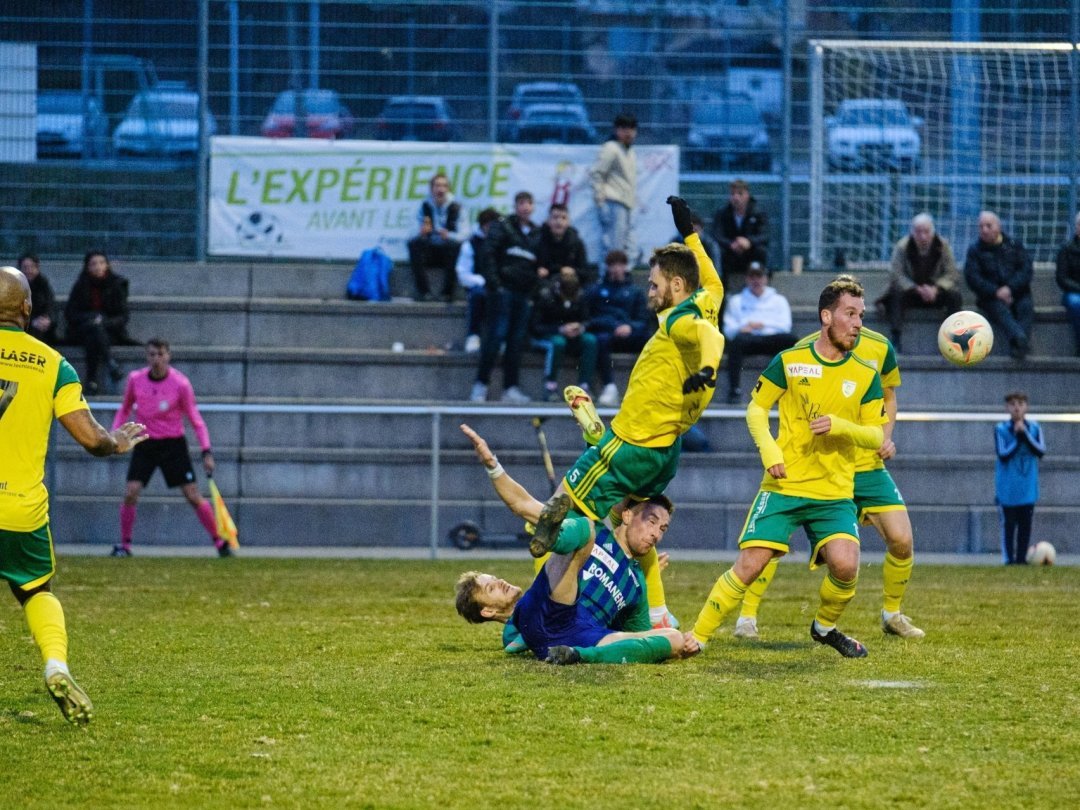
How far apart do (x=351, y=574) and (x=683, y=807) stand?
385 inches

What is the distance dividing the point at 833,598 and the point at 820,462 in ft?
2.61

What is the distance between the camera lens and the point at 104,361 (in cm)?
1959

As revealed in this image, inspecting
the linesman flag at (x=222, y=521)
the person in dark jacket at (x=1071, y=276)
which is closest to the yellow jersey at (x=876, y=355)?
the linesman flag at (x=222, y=521)

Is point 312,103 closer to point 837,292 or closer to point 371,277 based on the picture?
point 371,277

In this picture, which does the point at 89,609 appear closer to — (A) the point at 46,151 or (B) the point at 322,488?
(B) the point at 322,488

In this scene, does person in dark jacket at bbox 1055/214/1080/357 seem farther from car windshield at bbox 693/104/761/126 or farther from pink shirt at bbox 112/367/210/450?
pink shirt at bbox 112/367/210/450

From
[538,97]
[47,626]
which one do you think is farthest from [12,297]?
[538,97]

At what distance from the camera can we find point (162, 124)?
21.3 metres

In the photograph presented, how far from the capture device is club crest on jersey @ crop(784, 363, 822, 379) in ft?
31.6

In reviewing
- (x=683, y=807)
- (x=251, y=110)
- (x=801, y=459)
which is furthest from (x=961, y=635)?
(x=251, y=110)

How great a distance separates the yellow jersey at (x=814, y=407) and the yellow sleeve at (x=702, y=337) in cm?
85

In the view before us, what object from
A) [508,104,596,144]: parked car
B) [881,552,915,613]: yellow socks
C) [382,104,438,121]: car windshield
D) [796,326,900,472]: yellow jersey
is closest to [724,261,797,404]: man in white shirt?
[508,104,596,144]: parked car

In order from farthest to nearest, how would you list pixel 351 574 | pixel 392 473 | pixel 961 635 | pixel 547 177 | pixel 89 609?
pixel 547 177
pixel 392 473
pixel 351 574
pixel 89 609
pixel 961 635

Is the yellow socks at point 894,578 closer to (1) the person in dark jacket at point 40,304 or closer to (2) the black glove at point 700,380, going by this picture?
(2) the black glove at point 700,380
